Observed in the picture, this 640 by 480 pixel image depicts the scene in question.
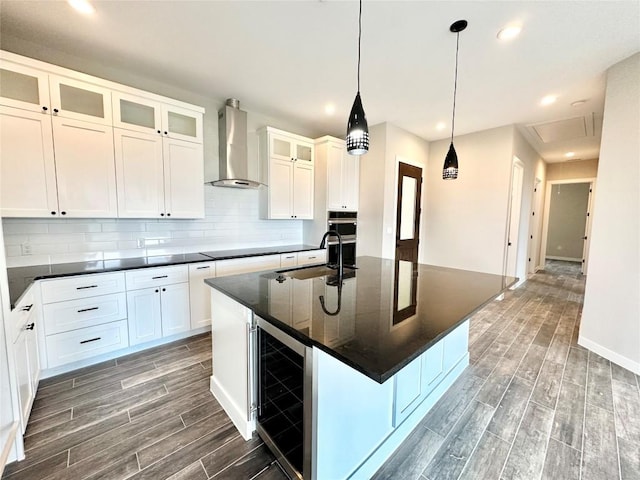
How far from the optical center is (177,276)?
2691mm

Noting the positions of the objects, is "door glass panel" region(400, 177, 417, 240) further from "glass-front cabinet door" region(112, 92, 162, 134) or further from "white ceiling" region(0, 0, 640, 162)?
"glass-front cabinet door" region(112, 92, 162, 134)

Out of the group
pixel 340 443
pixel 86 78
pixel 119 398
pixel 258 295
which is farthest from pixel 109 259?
pixel 340 443

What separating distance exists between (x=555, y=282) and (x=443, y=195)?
332 centimetres

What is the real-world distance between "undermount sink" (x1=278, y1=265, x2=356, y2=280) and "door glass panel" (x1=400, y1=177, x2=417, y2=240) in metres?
2.68

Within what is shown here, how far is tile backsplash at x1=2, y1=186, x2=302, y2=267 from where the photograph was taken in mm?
2330

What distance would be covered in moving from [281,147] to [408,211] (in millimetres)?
2532

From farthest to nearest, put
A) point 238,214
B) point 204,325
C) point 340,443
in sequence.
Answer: point 238,214
point 204,325
point 340,443

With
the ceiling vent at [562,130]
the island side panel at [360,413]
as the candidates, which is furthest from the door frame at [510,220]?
the island side panel at [360,413]

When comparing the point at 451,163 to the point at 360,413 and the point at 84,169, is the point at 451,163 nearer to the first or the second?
the point at 360,413

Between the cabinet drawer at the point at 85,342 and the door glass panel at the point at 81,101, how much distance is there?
1916 millimetres

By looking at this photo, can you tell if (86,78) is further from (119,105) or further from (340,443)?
(340,443)

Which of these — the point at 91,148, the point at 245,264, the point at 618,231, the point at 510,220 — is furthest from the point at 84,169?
the point at 510,220

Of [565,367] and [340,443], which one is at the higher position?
[340,443]

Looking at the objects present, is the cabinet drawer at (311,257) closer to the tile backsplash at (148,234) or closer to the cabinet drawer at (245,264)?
the cabinet drawer at (245,264)
